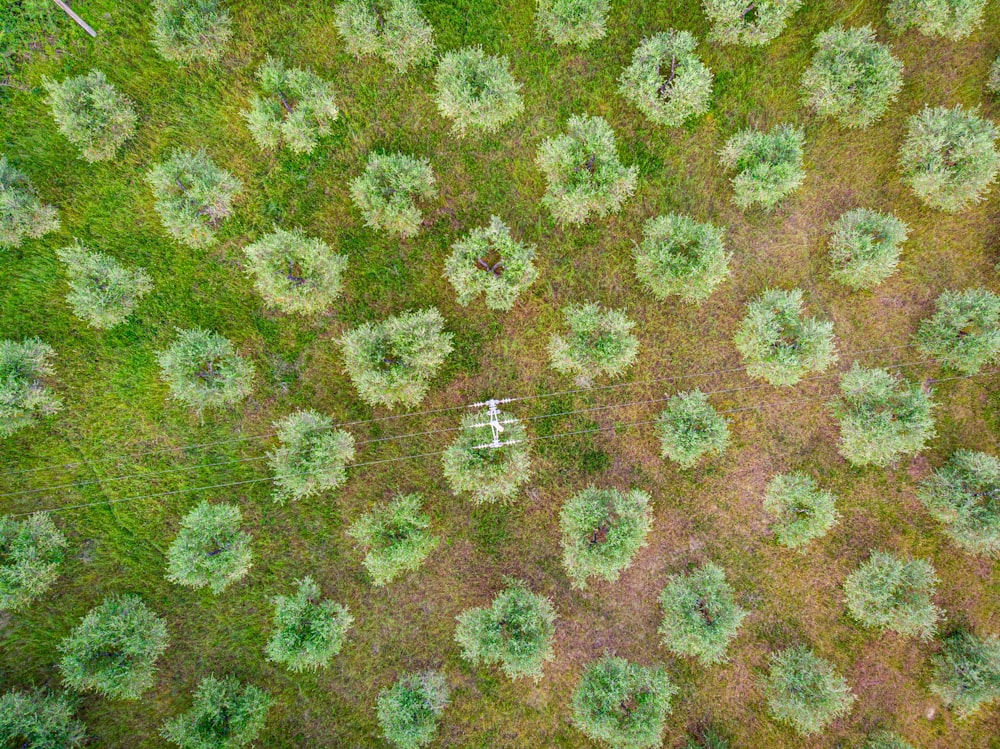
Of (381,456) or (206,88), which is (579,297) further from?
(206,88)

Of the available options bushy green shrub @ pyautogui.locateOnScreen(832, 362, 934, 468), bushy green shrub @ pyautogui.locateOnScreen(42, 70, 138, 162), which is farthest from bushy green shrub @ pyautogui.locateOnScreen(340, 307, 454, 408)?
bushy green shrub @ pyautogui.locateOnScreen(832, 362, 934, 468)

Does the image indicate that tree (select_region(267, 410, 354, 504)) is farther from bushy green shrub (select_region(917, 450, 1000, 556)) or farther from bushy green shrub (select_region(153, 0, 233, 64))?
bushy green shrub (select_region(917, 450, 1000, 556))

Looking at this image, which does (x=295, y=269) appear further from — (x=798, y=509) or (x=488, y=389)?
(x=798, y=509)

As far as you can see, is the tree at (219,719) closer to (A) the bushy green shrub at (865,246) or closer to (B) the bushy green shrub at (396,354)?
(B) the bushy green shrub at (396,354)

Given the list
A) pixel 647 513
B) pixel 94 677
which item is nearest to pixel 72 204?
pixel 94 677

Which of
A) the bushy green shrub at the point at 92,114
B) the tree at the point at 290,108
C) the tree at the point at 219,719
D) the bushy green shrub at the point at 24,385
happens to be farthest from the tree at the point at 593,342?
the bushy green shrub at the point at 24,385
